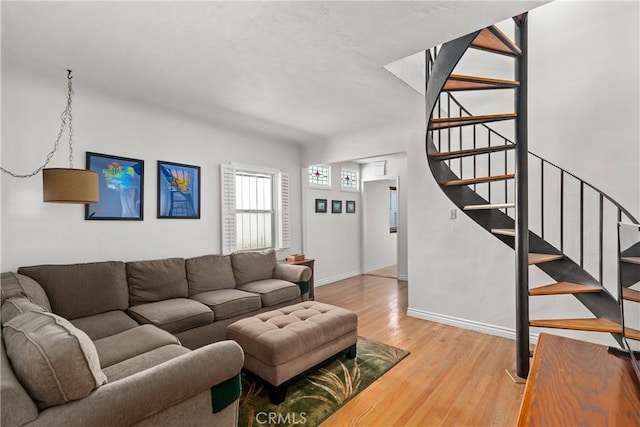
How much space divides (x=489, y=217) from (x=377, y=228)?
4.06m

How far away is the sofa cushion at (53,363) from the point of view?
1.04 meters

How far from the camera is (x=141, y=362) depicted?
172cm

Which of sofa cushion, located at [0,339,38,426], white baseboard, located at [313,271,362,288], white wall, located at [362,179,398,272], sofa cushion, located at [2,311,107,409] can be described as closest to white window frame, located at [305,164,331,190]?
white wall, located at [362,179,398,272]

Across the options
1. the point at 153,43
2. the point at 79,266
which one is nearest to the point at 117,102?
the point at 153,43

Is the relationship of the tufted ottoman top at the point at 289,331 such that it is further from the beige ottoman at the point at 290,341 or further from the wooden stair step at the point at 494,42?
the wooden stair step at the point at 494,42

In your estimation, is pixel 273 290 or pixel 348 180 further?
pixel 348 180

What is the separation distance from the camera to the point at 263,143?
464 cm

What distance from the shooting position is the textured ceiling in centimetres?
179

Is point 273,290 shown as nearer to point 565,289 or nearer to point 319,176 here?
point 565,289

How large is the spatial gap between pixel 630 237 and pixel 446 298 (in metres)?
2.55

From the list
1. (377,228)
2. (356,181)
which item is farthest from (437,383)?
(377,228)

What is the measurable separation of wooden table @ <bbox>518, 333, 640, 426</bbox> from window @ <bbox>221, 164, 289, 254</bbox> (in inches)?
142

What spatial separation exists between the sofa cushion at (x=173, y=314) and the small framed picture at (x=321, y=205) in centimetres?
303

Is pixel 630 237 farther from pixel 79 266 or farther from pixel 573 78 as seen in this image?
pixel 79 266
